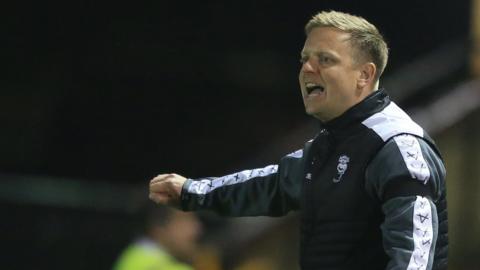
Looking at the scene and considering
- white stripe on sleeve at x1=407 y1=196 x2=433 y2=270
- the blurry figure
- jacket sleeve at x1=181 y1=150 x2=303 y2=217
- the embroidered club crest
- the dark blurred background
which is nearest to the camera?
white stripe on sleeve at x1=407 y1=196 x2=433 y2=270

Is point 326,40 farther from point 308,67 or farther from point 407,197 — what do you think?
point 407,197

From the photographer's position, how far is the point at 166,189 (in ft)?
14.5

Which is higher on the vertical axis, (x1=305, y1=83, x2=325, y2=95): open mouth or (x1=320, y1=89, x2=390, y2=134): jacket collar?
(x1=305, y1=83, x2=325, y2=95): open mouth

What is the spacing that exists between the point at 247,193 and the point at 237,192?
4 centimetres

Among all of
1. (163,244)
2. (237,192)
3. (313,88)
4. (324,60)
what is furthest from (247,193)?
(163,244)

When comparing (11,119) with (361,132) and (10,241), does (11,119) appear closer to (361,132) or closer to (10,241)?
(10,241)

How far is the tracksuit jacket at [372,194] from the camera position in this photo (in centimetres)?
376

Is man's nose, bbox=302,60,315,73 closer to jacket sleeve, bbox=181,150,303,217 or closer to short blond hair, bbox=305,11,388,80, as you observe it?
short blond hair, bbox=305,11,388,80

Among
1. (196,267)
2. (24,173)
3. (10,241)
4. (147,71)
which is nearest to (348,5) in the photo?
(147,71)

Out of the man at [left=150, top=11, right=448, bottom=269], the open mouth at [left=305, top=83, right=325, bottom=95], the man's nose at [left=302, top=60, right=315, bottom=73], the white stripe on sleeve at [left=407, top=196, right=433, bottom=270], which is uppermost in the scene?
the man's nose at [left=302, top=60, right=315, bottom=73]

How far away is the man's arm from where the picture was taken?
4.40 m

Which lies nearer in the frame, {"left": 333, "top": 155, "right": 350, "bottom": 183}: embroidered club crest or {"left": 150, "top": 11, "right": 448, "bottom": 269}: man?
{"left": 150, "top": 11, "right": 448, "bottom": 269}: man

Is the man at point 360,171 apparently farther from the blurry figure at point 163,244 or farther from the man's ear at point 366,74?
the blurry figure at point 163,244

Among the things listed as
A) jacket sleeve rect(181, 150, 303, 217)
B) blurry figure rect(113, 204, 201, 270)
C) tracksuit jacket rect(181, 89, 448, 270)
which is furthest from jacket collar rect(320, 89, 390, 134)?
blurry figure rect(113, 204, 201, 270)
